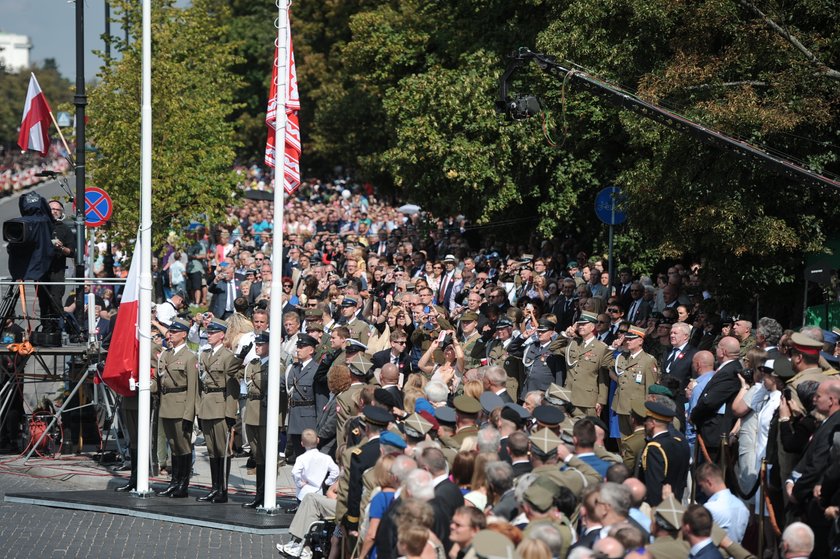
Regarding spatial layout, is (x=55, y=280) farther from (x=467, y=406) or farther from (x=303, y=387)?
(x=467, y=406)

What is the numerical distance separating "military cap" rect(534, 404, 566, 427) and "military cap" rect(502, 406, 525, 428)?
0.37 meters

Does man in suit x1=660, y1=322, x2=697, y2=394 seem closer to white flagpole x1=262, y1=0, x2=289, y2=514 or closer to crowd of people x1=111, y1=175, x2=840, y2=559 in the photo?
crowd of people x1=111, y1=175, x2=840, y2=559

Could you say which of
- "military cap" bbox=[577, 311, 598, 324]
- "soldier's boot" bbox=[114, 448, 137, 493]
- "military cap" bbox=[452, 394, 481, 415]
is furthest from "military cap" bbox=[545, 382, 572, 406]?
"soldier's boot" bbox=[114, 448, 137, 493]

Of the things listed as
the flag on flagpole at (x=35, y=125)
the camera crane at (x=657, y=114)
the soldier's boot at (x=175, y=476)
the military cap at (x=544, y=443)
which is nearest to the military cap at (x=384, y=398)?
the military cap at (x=544, y=443)

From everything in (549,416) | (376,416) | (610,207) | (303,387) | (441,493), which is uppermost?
(610,207)

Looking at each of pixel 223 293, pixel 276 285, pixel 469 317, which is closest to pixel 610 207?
pixel 469 317

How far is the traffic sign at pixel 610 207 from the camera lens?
2108cm

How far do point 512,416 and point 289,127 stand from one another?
537 centimetres

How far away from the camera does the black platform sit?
1352 cm

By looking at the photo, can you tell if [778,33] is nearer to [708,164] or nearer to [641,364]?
[708,164]

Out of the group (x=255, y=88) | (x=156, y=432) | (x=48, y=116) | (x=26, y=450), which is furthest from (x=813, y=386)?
(x=255, y=88)

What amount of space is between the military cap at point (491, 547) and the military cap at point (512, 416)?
291 cm

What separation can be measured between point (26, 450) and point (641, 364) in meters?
8.95

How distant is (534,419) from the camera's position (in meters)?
10.6
